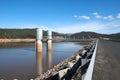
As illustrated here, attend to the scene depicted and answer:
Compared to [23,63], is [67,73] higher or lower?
higher

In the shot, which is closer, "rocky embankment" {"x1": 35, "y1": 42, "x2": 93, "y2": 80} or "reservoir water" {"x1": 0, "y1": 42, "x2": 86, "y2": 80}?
"rocky embankment" {"x1": 35, "y1": 42, "x2": 93, "y2": 80}

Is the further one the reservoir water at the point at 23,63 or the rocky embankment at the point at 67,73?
the reservoir water at the point at 23,63

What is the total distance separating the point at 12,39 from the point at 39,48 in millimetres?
94545

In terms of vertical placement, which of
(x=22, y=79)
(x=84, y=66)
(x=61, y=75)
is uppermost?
(x=84, y=66)

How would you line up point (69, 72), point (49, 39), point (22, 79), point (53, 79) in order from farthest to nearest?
point (49, 39) → point (22, 79) → point (53, 79) → point (69, 72)

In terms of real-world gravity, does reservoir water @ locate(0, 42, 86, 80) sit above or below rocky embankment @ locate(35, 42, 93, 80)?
below

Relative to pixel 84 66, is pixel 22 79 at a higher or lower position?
lower

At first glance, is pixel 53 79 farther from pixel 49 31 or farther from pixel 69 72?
pixel 49 31

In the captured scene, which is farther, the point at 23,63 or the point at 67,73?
the point at 23,63

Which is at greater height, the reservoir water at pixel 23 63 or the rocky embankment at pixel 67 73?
the rocky embankment at pixel 67 73

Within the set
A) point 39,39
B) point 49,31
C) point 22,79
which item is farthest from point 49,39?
point 22,79

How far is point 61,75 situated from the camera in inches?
351

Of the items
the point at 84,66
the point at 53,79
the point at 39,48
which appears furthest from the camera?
the point at 39,48

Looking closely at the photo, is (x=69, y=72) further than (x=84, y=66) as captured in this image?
Yes
